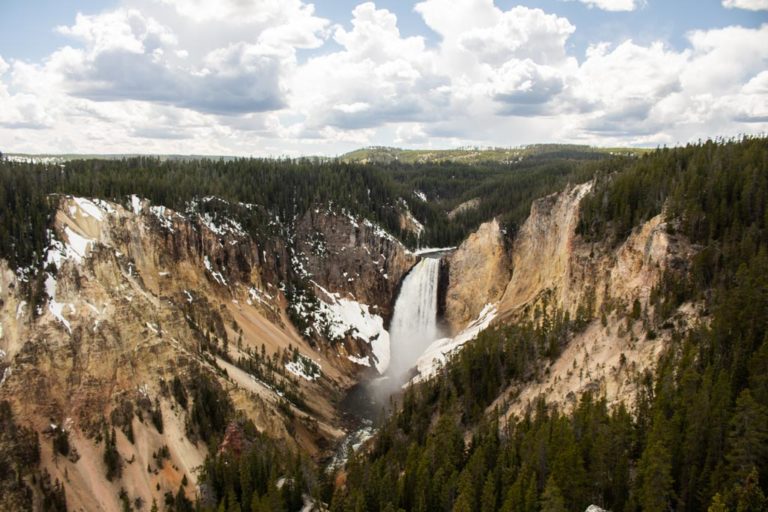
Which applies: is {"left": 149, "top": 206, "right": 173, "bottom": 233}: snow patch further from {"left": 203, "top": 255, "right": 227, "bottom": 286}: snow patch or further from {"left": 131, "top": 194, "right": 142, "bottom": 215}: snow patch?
{"left": 203, "top": 255, "right": 227, "bottom": 286}: snow patch

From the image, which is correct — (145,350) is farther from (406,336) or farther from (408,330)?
(408,330)

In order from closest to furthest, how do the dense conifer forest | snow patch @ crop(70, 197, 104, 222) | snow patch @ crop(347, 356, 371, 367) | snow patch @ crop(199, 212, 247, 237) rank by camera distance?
the dense conifer forest, snow patch @ crop(70, 197, 104, 222), snow patch @ crop(199, 212, 247, 237), snow patch @ crop(347, 356, 371, 367)

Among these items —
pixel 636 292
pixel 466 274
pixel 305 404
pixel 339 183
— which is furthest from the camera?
→ pixel 339 183

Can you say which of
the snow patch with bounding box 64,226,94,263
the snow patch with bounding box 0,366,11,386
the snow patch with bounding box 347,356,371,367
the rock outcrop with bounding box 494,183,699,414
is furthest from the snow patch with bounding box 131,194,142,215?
the rock outcrop with bounding box 494,183,699,414

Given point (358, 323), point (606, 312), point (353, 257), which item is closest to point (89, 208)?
point (358, 323)

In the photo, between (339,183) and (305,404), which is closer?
(305,404)

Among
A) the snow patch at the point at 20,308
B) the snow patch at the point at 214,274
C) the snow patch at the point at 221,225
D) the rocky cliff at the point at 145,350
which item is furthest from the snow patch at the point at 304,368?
the snow patch at the point at 20,308

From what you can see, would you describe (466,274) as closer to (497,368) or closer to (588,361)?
(497,368)

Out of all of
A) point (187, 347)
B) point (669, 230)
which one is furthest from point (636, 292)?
point (187, 347)
